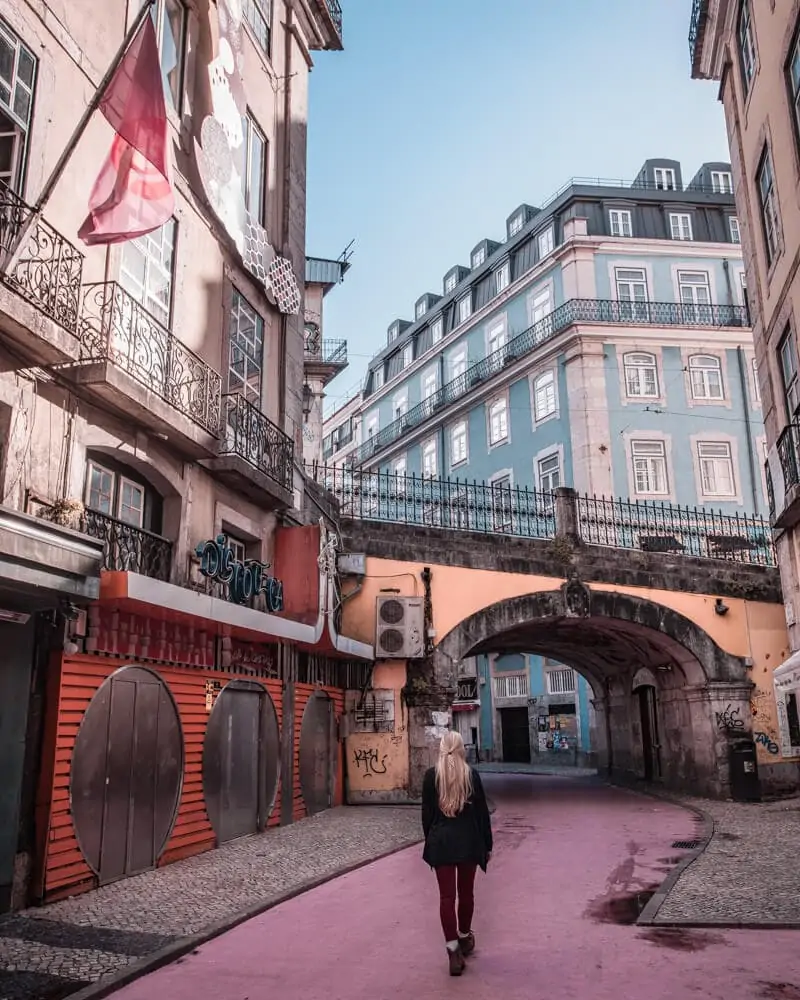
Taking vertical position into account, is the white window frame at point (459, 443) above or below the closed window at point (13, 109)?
above

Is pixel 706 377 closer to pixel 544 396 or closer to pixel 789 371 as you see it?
pixel 544 396

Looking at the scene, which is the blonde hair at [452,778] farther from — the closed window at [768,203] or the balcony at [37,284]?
the closed window at [768,203]

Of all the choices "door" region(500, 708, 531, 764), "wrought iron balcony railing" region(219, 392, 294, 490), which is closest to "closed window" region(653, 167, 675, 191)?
"door" region(500, 708, 531, 764)

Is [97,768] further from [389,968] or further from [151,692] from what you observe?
[389,968]

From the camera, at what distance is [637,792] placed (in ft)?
66.6

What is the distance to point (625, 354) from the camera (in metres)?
31.6

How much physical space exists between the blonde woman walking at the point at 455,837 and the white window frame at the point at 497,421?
A: 28.8m

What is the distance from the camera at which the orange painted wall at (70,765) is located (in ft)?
26.8

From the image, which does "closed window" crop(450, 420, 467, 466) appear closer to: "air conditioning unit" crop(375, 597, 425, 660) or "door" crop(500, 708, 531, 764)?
"door" crop(500, 708, 531, 764)

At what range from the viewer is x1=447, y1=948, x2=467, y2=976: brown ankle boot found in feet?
18.5

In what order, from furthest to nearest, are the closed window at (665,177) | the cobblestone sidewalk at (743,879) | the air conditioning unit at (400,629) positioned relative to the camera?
the closed window at (665,177) → the air conditioning unit at (400,629) → the cobblestone sidewalk at (743,879)

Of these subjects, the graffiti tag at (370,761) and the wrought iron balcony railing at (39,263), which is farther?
the graffiti tag at (370,761)

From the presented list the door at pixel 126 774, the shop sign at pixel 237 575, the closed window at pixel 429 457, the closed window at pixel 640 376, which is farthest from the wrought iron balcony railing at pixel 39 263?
the closed window at pixel 429 457

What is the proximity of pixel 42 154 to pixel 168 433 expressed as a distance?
10.6 ft
